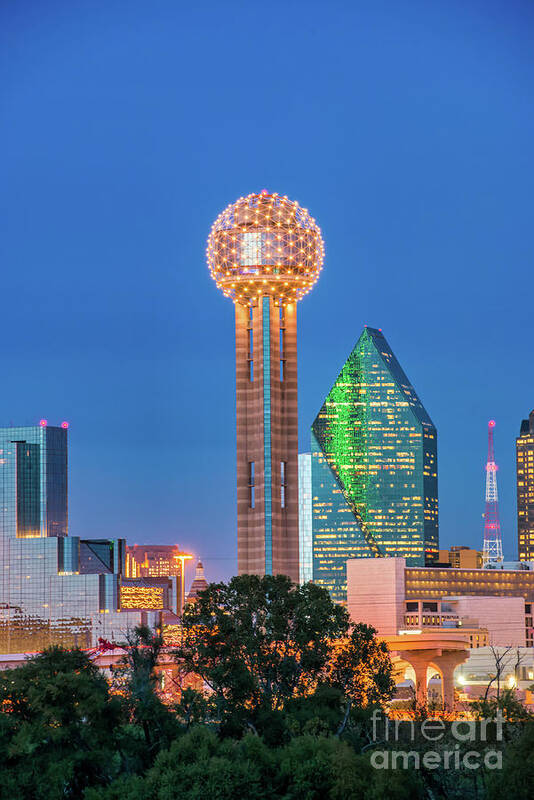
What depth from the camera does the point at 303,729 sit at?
102 m

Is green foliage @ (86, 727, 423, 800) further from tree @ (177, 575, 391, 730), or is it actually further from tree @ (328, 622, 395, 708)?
tree @ (328, 622, 395, 708)

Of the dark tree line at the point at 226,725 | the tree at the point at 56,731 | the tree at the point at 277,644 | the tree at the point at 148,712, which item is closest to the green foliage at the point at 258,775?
the dark tree line at the point at 226,725

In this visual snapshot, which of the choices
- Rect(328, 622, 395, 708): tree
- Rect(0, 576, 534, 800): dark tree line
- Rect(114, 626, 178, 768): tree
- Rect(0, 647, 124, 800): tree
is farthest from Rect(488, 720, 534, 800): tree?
Rect(328, 622, 395, 708): tree

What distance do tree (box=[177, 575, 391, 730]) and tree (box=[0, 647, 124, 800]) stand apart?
2494 centimetres

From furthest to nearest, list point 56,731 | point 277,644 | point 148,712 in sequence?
1. point 277,644
2. point 148,712
3. point 56,731

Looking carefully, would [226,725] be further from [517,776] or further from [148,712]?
[517,776]

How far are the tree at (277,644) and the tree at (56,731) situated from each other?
2494cm

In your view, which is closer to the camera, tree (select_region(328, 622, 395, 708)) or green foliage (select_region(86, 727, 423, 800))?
green foliage (select_region(86, 727, 423, 800))

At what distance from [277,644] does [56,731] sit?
40.8 metres

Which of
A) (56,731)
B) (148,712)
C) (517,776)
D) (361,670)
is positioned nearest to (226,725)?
(148,712)

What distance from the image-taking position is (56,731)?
8875cm

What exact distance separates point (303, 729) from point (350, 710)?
371 inches

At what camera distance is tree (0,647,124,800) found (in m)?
86.8

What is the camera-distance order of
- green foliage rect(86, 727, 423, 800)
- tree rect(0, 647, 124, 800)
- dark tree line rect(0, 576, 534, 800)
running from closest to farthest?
green foliage rect(86, 727, 423, 800) → dark tree line rect(0, 576, 534, 800) → tree rect(0, 647, 124, 800)
